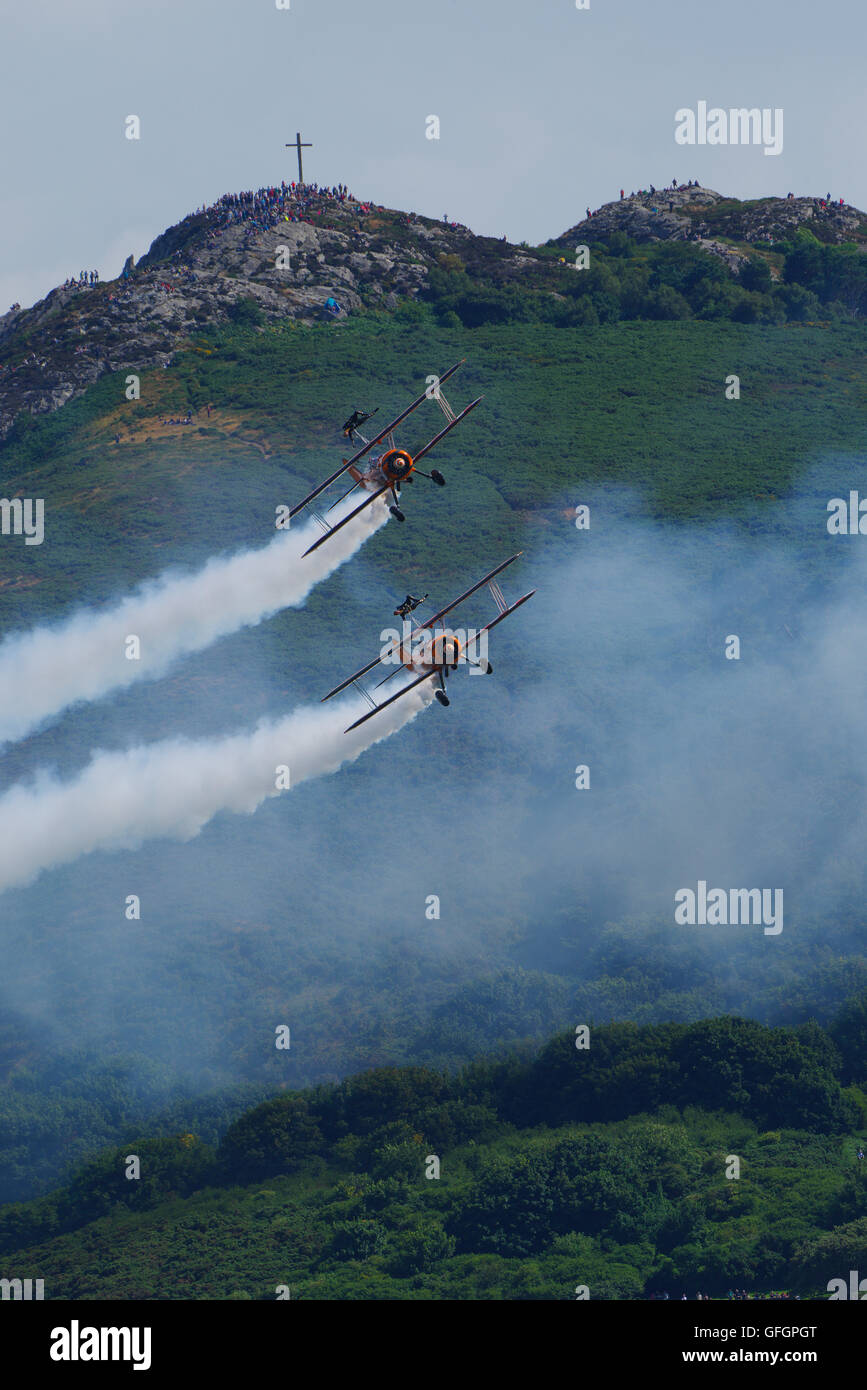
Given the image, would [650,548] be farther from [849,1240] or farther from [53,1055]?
[849,1240]

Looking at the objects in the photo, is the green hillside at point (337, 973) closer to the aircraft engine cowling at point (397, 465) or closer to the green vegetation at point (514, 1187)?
the green vegetation at point (514, 1187)

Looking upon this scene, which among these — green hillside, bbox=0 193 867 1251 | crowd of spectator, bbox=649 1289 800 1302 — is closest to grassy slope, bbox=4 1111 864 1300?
green hillside, bbox=0 193 867 1251

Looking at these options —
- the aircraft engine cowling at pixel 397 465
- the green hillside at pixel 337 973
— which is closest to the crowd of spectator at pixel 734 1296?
the green hillside at pixel 337 973

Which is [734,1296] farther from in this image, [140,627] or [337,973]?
[337,973]

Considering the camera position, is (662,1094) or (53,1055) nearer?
(662,1094)

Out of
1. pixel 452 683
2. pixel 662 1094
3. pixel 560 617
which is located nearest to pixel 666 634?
pixel 560 617

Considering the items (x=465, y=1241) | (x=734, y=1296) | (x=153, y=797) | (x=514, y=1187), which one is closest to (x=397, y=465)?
(x=153, y=797)
